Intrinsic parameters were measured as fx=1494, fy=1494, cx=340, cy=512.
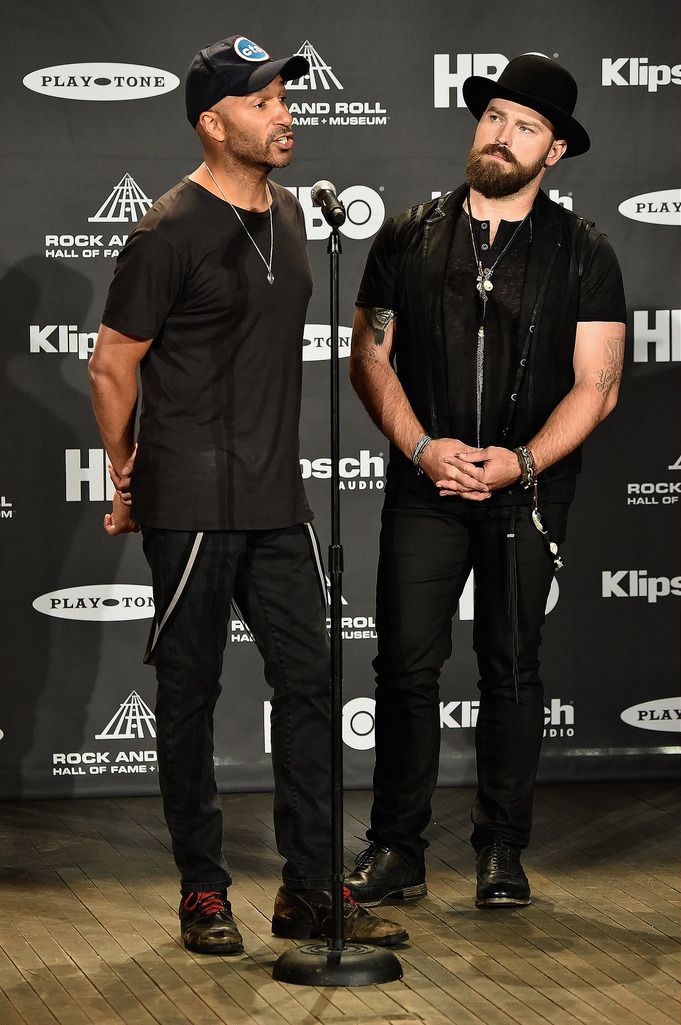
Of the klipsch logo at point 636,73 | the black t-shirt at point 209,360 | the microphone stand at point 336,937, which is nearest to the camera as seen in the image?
the microphone stand at point 336,937

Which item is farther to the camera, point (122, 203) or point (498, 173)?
point (122, 203)

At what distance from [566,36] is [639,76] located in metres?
0.25

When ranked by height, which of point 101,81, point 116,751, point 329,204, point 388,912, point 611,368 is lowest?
point 388,912

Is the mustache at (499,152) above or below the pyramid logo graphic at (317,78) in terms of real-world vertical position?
below

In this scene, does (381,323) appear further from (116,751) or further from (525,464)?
(116,751)

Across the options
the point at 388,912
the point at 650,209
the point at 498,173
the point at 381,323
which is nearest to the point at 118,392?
the point at 381,323

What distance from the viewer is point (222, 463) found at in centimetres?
321

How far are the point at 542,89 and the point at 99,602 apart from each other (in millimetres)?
2029

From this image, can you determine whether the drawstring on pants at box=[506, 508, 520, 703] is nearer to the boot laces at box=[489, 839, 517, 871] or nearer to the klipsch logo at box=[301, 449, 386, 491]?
the boot laces at box=[489, 839, 517, 871]

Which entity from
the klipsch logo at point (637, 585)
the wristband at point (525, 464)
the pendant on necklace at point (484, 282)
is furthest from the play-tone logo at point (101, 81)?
the klipsch logo at point (637, 585)

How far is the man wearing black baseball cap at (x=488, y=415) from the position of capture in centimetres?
356

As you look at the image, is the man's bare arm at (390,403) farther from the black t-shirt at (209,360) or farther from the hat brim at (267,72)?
the hat brim at (267,72)

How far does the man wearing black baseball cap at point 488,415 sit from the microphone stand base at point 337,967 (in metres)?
0.45

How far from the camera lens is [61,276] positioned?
4441 millimetres
